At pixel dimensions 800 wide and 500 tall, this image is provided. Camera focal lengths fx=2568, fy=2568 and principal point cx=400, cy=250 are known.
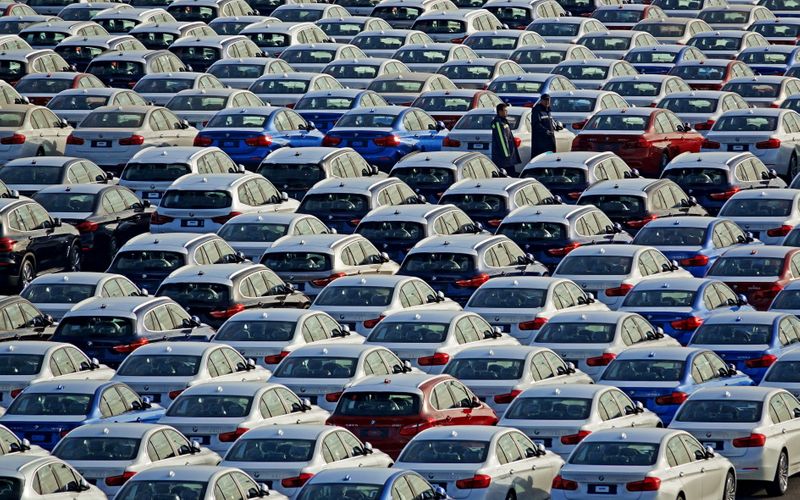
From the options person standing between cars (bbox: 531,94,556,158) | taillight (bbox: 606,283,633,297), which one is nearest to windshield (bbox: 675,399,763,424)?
taillight (bbox: 606,283,633,297)

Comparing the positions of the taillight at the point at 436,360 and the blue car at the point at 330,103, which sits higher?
the taillight at the point at 436,360

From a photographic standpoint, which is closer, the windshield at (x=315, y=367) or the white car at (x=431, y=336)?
the windshield at (x=315, y=367)

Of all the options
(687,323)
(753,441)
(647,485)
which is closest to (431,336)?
(687,323)

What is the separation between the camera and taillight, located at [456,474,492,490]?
82.9ft

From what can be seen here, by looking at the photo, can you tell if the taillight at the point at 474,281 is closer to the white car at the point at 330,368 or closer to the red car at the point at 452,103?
the white car at the point at 330,368

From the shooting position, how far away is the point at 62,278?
112 feet

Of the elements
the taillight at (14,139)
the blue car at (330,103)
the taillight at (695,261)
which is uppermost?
the taillight at (695,261)

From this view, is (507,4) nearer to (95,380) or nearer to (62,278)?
(62,278)

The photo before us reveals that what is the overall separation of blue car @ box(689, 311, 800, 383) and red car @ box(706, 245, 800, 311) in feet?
10.6

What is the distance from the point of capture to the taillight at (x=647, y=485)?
991 inches

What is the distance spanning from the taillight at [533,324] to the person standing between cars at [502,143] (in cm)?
1006

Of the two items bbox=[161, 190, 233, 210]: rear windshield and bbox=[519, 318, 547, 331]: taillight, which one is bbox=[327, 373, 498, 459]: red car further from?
bbox=[161, 190, 233, 210]: rear windshield

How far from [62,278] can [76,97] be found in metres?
12.8

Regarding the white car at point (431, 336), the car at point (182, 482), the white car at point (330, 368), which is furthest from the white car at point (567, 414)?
the car at point (182, 482)
